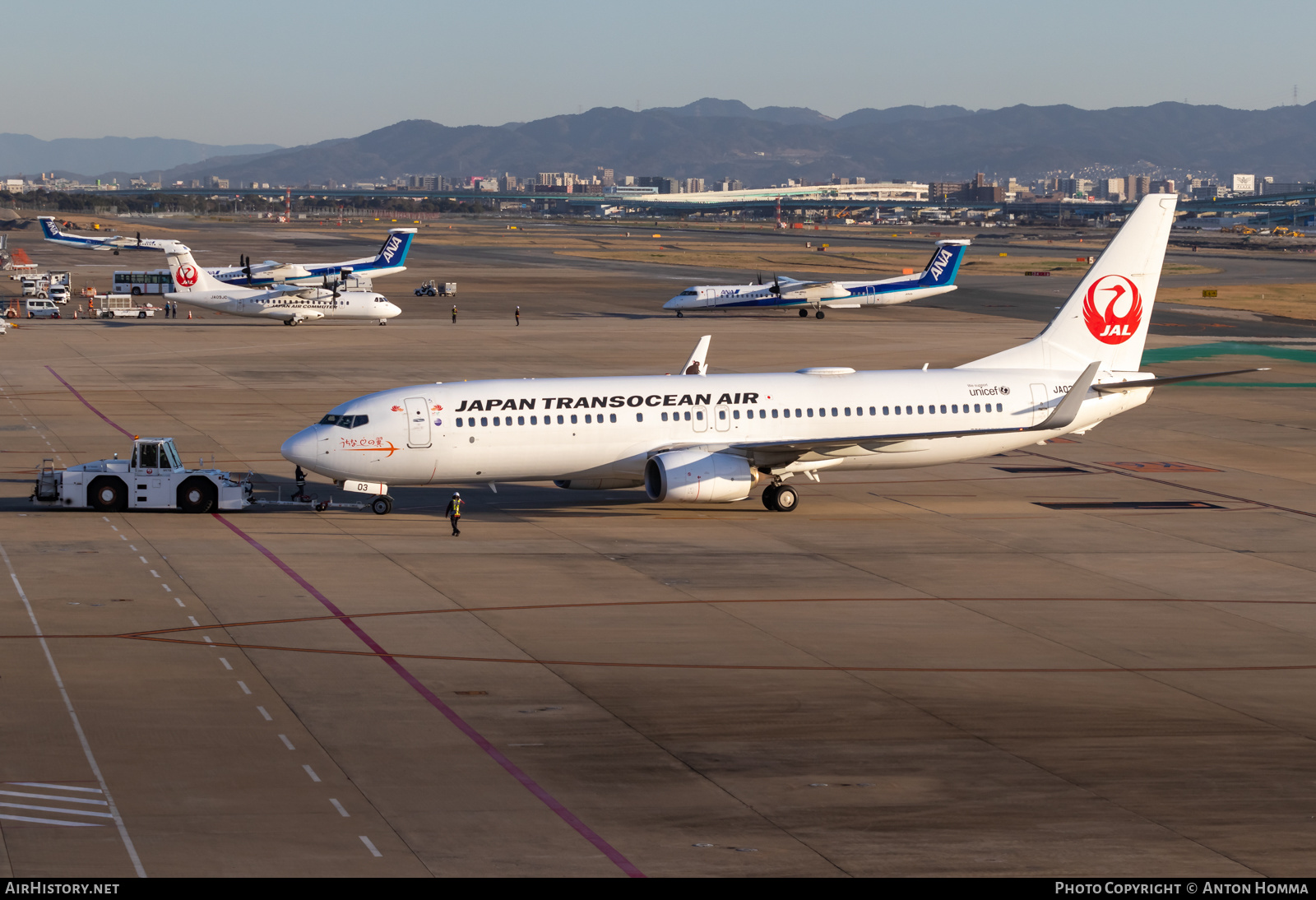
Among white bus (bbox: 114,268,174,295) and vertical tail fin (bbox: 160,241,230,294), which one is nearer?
vertical tail fin (bbox: 160,241,230,294)

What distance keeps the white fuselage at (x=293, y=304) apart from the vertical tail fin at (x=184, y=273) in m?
0.50

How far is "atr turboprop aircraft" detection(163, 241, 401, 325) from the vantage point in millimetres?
116125

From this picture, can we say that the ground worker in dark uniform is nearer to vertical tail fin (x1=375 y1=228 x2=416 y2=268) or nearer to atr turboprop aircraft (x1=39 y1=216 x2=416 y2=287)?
atr turboprop aircraft (x1=39 y1=216 x2=416 y2=287)

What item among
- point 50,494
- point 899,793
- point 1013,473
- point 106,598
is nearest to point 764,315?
point 1013,473

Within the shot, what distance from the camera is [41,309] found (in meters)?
121

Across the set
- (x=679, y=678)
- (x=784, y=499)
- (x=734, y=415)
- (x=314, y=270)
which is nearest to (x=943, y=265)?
(x=314, y=270)

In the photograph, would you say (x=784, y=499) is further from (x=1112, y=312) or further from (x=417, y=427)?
(x=1112, y=312)

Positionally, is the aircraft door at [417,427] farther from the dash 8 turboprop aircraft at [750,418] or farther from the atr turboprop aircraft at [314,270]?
the atr turboprop aircraft at [314,270]

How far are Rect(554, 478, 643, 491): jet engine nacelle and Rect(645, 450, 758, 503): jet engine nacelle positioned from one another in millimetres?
1741

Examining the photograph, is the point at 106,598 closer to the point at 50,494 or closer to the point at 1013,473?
the point at 50,494

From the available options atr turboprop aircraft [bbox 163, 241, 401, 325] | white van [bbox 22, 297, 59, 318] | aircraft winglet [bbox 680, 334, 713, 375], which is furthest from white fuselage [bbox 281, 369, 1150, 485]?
white van [bbox 22, 297, 59, 318]

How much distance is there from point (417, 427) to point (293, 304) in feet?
248

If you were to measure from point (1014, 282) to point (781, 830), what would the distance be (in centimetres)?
15141

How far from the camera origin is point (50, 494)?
46.3m
